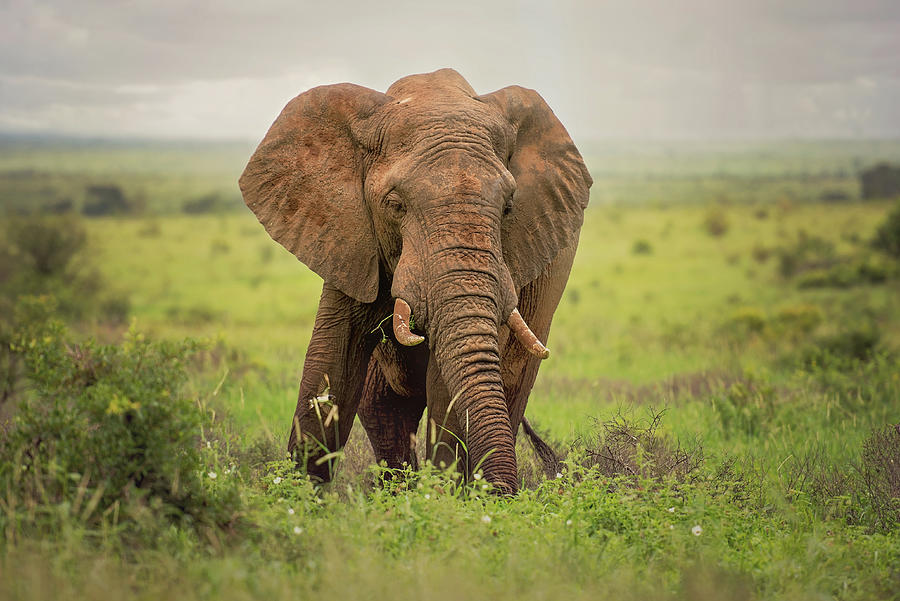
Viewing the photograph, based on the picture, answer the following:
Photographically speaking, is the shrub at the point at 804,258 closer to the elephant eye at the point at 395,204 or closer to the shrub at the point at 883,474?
the shrub at the point at 883,474

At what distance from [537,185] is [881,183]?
68183 millimetres

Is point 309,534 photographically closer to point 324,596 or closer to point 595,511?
point 324,596

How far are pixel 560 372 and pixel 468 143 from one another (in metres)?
8.01

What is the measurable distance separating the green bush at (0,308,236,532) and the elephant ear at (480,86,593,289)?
249 cm

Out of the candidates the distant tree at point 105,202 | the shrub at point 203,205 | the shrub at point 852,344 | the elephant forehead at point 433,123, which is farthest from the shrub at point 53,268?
the distant tree at point 105,202

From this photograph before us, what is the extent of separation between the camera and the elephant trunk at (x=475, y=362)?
5.24 meters

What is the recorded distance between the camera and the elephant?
5359mm

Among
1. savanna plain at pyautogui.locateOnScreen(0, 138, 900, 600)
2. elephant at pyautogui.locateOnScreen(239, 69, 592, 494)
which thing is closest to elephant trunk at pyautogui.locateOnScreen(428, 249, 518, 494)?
elephant at pyautogui.locateOnScreen(239, 69, 592, 494)

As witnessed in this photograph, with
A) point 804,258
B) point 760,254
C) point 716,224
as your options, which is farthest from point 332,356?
point 716,224

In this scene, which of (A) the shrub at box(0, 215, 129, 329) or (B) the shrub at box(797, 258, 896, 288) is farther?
(B) the shrub at box(797, 258, 896, 288)

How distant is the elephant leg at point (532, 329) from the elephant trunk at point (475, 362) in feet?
3.87

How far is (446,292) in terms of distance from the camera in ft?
17.6

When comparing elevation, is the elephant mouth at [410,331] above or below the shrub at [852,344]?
above

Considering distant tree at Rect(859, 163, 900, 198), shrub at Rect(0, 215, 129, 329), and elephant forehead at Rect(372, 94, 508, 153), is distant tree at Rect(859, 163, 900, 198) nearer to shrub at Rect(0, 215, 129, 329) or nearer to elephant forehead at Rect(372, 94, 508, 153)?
shrub at Rect(0, 215, 129, 329)
